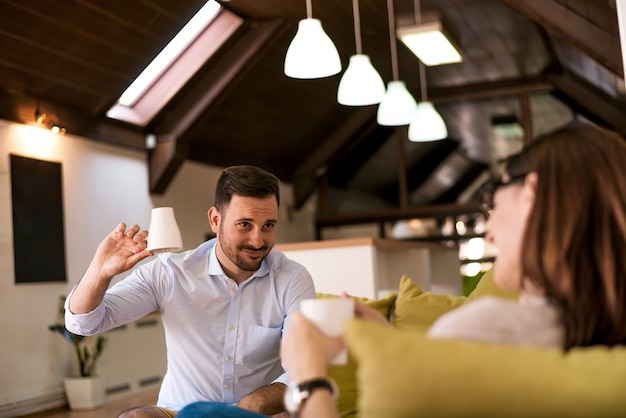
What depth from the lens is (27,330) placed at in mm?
6383

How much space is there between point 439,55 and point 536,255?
5432 millimetres

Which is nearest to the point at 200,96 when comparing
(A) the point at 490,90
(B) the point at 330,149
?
(B) the point at 330,149

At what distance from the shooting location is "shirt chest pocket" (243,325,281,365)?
254 centimetres

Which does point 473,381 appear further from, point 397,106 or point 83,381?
point 83,381

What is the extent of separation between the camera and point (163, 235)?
254 centimetres

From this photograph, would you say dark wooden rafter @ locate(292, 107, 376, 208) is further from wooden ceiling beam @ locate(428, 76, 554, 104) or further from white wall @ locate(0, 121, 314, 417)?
white wall @ locate(0, 121, 314, 417)

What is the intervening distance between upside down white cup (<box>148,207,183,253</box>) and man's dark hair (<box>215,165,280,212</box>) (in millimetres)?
195

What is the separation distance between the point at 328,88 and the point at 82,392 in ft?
14.8

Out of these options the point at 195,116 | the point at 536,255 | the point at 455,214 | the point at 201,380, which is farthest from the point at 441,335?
the point at 455,214

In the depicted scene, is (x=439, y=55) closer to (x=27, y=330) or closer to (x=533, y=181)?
(x=27, y=330)

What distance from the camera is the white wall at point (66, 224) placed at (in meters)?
6.20

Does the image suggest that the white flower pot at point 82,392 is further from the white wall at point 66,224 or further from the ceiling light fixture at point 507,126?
the ceiling light fixture at point 507,126

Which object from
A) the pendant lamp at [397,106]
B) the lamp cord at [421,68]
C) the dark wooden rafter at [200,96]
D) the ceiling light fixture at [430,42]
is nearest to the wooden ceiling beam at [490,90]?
the lamp cord at [421,68]

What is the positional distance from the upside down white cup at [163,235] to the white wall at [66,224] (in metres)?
3.97
